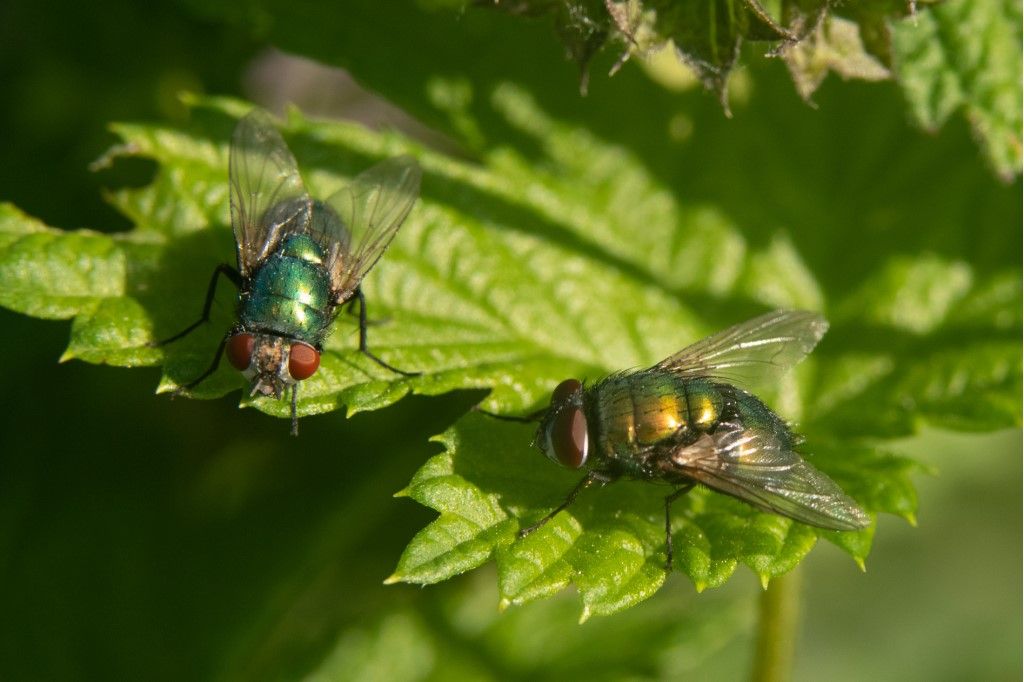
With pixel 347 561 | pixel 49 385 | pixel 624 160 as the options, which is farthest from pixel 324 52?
pixel 347 561

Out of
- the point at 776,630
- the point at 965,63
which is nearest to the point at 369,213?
the point at 776,630

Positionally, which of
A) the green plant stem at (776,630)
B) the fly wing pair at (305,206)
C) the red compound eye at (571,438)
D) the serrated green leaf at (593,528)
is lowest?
the green plant stem at (776,630)

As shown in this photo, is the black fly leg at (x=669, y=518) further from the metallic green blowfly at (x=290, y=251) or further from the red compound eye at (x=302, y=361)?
the red compound eye at (x=302, y=361)

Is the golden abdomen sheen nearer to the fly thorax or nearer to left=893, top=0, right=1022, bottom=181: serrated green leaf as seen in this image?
the fly thorax

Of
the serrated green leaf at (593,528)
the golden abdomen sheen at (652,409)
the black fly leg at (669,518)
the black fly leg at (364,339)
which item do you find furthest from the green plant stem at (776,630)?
the black fly leg at (364,339)

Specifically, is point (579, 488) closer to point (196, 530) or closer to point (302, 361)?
point (302, 361)

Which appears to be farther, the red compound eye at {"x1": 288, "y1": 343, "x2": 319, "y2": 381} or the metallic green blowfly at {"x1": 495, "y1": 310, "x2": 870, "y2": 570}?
the red compound eye at {"x1": 288, "y1": 343, "x2": 319, "y2": 381}

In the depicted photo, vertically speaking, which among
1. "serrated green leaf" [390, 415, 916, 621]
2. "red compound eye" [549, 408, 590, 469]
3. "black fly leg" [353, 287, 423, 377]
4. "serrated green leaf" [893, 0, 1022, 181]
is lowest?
"serrated green leaf" [390, 415, 916, 621]

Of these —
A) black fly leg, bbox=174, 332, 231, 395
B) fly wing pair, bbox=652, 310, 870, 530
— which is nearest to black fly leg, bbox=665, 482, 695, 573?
fly wing pair, bbox=652, 310, 870, 530
